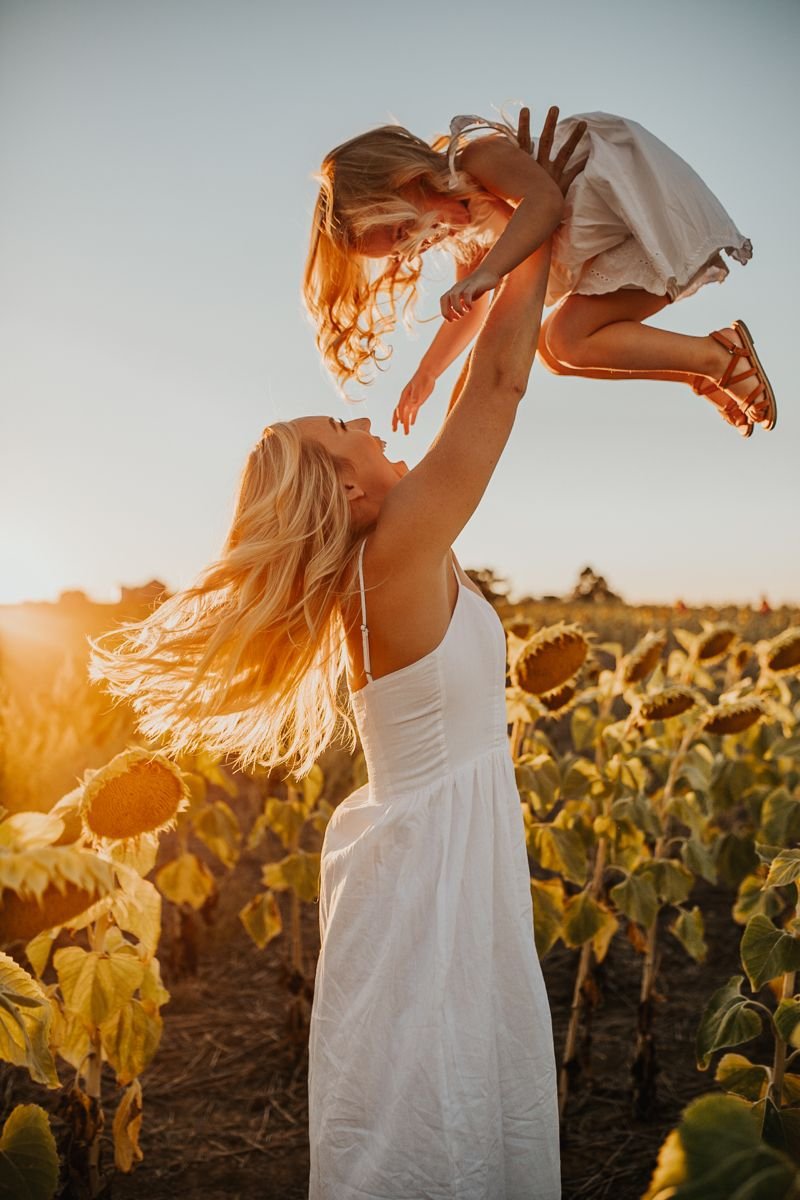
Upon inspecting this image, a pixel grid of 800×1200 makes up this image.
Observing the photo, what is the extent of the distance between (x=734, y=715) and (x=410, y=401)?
1261 millimetres

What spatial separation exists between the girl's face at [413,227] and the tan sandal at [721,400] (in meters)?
0.68

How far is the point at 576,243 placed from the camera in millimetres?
2168

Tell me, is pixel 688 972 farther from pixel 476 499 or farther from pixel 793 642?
pixel 476 499

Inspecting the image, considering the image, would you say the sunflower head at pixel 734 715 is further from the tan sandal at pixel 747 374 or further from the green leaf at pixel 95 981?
the green leaf at pixel 95 981

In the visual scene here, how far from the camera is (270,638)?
6.10 feet

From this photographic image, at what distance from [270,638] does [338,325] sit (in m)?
0.90

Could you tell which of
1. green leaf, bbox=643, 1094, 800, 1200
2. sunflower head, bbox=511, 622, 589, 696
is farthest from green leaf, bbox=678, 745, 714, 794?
green leaf, bbox=643, 1094, 800, 1200

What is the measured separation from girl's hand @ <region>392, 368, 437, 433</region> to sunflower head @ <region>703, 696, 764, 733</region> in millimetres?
1206

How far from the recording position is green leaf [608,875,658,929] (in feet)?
8.84

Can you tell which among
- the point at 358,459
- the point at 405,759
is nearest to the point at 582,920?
the point at 405,759

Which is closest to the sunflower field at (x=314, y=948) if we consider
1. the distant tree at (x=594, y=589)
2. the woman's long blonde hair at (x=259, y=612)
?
the woman's long blonde hair at (x=259, y=612)

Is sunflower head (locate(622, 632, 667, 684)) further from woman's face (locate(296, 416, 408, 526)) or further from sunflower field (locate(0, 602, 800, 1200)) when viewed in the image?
woman's face (locate(296, 416, 408, 526))

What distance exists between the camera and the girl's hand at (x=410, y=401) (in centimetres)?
230

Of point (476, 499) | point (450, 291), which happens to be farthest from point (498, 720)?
point (450, 291)
